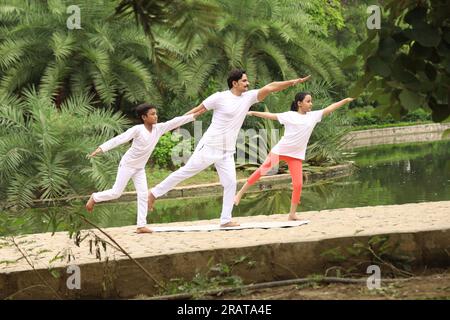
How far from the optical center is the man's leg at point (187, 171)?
448 inches

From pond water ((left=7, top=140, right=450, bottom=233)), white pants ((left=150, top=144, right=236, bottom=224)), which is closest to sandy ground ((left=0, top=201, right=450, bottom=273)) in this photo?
white pants ((left=150, top=144, right=236, bottom=224))

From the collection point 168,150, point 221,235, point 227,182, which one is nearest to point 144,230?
point 227,182

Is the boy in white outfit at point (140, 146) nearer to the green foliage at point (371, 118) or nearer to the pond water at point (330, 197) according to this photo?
the pond water at point (330, 197)

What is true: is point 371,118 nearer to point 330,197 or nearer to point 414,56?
point 330,197

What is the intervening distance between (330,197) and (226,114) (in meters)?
6.41

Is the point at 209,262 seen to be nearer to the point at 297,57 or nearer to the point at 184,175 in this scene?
the point at 184,175

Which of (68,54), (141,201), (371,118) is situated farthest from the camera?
(371,118)

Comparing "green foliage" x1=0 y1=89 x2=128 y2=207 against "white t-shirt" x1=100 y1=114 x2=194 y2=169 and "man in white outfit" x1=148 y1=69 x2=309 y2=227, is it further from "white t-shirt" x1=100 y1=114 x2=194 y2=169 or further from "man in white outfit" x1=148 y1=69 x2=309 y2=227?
"man in white outfit" x1=148 y1=69 x2=309 y2=227

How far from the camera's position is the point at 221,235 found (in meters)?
10.4

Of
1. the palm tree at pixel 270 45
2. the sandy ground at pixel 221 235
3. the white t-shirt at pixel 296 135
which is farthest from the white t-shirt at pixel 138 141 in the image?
the palm tree at pixel 270 45

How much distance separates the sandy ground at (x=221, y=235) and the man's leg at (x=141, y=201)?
0.49 ft

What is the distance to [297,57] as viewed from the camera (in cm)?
2884

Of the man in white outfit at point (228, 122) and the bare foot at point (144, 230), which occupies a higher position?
the man in white outfit at point (228, 122)
